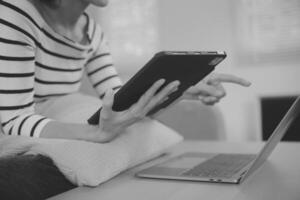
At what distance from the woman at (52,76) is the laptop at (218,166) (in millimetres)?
126

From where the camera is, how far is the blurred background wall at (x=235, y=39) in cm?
203

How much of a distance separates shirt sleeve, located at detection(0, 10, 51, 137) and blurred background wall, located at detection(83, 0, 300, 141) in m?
1.38

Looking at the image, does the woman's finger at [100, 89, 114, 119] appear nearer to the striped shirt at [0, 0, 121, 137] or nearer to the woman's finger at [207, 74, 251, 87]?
the striped shirt at [0, 0, 121, 137]

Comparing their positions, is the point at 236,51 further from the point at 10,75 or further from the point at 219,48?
the point at 10,75

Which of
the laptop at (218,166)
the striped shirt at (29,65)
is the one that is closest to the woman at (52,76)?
the striped shirt at (29,65)

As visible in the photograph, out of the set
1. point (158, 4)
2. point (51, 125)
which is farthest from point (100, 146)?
point (158, 4)

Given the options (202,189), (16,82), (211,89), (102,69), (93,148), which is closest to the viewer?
(202,189)

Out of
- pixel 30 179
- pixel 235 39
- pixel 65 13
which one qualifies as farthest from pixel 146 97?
pixel 235 39

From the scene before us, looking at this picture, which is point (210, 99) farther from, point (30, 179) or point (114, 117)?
point (30, 179)

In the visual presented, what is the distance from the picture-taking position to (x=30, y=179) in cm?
66

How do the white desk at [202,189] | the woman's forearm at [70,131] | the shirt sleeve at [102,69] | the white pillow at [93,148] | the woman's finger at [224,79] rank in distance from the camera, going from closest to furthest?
the white desk at [202,189], the white pillow at [93,148], the woman's forearm at [70,131], the woman's finger at [224,79], the shirt sleeve at [102,69]

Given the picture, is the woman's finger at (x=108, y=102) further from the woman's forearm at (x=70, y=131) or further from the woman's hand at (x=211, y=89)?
the woman's hand at (x=211, y=89)

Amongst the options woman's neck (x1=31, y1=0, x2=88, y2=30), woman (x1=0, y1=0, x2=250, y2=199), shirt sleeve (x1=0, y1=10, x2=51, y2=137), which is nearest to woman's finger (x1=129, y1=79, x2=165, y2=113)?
woman (x1=0, y1=0, x2=250, y2=199)

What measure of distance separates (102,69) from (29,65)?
16.4 inches
